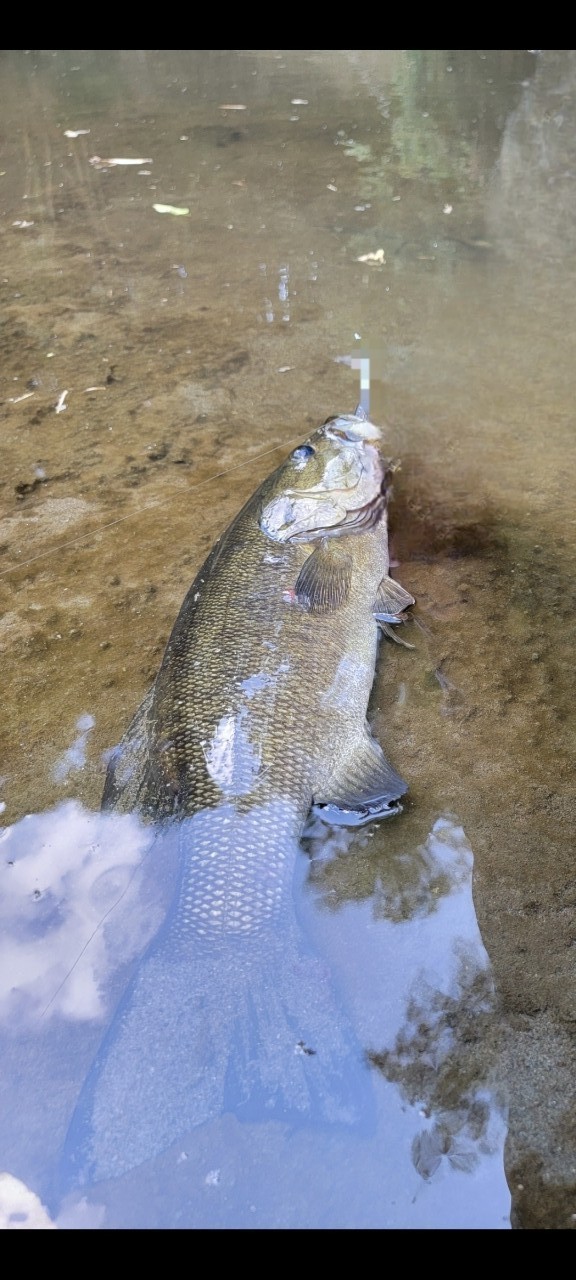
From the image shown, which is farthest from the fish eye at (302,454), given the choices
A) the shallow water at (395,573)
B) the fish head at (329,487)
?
the shallow water at (395,573)

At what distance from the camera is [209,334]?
18.3 feet

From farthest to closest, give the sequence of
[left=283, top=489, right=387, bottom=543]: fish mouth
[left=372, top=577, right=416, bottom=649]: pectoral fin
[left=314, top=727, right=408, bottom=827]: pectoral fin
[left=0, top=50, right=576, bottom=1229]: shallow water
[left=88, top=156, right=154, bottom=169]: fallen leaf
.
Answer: [left=88, top=156, right=154, bottom=169]: fallen leaf < [left=283, top=489, right=387, bottom=543]: fish mouth < [left=372, top=577, right=416, bottom=649]: pectoral fin < [left=314, top=727, right=408, bottom=827]: pectoral fin < [left=0, top=50, right=576, bottom=1229]: shallow water

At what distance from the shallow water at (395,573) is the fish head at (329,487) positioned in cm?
24

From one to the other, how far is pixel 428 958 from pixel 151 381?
3.91 m

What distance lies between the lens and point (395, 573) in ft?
11.6

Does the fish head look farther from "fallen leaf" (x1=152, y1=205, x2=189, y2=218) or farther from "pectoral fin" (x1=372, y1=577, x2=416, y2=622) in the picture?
"fallen leaf" (x1=152, y1=205, x2=189, y2=218)

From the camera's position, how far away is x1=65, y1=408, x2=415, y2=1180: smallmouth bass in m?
1.84

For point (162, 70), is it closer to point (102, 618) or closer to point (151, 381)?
point (151, 381)

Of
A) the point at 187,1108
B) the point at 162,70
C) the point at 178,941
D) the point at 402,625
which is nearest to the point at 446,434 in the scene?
the point at 402,625

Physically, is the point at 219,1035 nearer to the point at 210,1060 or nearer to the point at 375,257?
the point at 210,1060

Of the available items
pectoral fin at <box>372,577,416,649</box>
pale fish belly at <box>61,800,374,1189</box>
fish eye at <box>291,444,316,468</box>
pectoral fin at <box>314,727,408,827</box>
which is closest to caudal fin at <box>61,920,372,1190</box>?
pale fish belly at <box>61,800,374,1189</box>

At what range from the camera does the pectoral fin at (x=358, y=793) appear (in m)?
2.60

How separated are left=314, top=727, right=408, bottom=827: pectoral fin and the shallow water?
0.08 metres

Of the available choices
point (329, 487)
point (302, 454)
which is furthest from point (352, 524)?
point (302, 454)
